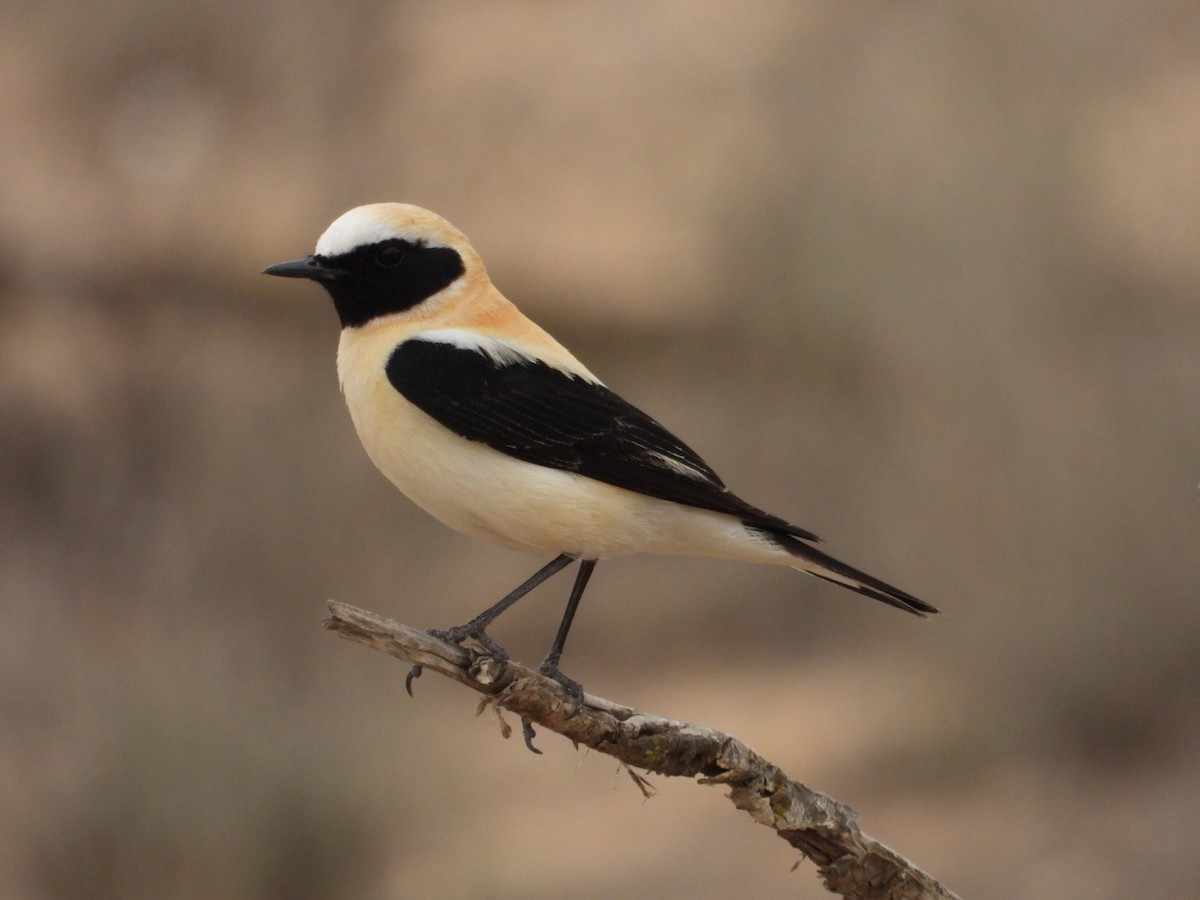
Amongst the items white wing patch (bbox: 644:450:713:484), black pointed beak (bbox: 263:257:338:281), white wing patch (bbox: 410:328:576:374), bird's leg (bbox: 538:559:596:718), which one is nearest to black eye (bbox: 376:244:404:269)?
black pointed beak (bbox: 263:257:338:281)

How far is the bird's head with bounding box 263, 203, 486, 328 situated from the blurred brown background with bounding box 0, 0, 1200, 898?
143 inches

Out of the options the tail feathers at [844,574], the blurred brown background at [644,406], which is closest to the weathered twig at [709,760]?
the tail feathers at [844,574]

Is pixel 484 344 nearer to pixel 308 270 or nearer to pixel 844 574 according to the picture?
pixel 308 270

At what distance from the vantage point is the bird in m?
3.55

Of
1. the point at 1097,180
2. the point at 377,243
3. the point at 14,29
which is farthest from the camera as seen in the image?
the point at 1097,180

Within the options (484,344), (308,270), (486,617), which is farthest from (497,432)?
(308,270)

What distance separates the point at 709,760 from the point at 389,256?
1.70 metres

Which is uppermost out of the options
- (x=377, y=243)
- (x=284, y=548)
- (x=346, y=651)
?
(x=377, y=243)

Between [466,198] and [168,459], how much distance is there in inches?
89.3

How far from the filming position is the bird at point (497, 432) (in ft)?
11.7

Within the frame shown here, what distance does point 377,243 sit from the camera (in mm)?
3787

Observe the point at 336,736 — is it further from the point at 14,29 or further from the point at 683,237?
the point at 14,29

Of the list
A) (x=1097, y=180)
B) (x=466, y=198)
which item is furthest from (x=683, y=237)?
(x=1097, y=180)

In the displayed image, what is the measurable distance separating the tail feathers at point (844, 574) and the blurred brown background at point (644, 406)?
3742mm
